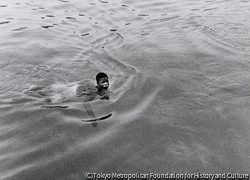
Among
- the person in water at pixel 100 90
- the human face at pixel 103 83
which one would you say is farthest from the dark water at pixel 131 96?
the human face at pixel 103 83

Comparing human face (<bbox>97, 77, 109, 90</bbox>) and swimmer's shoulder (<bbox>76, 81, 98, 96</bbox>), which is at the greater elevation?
human face (<bbox>97, 77, 109, 90</bbox>)

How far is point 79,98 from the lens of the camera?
17.6ft

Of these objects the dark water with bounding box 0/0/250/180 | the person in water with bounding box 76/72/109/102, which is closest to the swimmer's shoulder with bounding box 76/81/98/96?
the person in water with bounding box 76/72/109/102

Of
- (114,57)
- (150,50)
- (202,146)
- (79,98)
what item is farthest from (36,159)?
(150,50)

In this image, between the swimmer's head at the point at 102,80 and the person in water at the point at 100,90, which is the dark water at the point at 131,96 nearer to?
the person in water at the point at 100,90

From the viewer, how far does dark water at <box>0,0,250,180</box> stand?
374 centimetres

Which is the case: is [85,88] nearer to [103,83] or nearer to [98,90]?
[98,90]

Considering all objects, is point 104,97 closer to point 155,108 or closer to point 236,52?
point 155,108

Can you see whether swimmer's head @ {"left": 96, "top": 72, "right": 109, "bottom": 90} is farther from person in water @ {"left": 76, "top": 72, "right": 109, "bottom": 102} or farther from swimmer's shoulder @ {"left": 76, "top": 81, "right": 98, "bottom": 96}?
swimmer's shoulder @ {"left": 76, "top": 81, "right": 98, "bottom": 96}

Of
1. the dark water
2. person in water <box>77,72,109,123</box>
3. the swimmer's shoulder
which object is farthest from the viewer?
the swimmer's shoulder

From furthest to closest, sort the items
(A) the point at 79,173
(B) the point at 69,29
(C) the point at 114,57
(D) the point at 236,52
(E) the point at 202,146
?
(B) the point at 69,29 < (C) the point at 114,57 < (D) the point at 236,52 < (E) the point at 202,146 < (A) the point at 79,173

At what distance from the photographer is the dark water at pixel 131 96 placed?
3.74m

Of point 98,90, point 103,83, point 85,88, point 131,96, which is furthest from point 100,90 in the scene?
point 131,96

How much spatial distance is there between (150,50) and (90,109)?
3.31m
